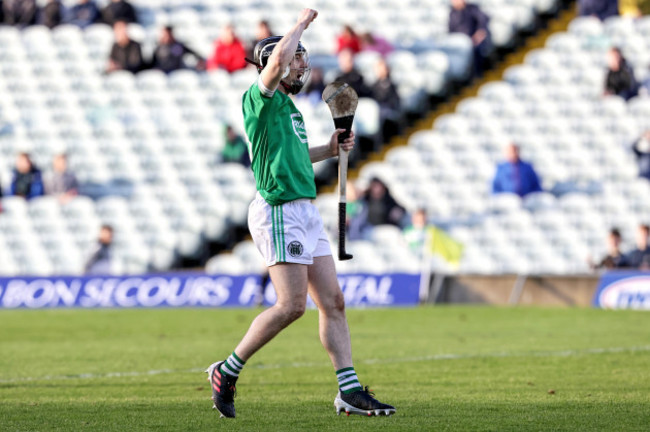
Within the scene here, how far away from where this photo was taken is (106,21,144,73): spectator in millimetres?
24453

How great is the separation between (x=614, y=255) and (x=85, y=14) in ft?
46.1

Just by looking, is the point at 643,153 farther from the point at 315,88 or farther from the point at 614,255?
the point at 315,88

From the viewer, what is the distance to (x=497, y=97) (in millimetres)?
21562

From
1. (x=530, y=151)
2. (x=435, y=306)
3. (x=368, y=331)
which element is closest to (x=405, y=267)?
(x=435, y=306)

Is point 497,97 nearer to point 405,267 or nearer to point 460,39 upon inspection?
point 460,39

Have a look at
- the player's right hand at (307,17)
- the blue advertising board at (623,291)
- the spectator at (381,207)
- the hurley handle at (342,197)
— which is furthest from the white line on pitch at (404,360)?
the spectator at (381,207)

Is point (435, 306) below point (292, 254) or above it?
below

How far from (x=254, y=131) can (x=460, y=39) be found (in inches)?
639

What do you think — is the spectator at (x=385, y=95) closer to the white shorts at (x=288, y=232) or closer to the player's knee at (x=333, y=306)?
the white shorts at (x=288, y=232)

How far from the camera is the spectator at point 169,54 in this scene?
2430cm

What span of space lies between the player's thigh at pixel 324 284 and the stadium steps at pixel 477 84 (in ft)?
47.5

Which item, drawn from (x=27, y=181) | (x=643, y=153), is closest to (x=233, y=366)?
(x=643, y=153)

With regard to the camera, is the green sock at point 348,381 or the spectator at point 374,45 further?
the spectator at point 374,45

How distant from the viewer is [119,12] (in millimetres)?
25844
